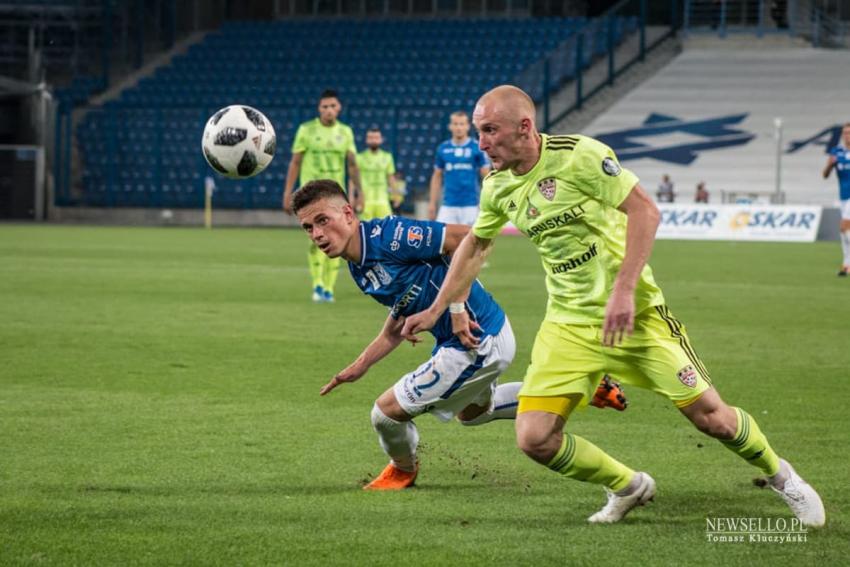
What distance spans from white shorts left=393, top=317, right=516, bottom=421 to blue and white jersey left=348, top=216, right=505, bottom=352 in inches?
2.6

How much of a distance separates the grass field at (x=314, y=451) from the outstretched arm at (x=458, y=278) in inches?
33.9

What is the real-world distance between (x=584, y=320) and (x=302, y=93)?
133ft

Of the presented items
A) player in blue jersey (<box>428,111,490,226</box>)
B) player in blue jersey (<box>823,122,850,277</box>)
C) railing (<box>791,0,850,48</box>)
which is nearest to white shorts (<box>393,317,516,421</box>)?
player in blue jersey (<box>428,111,490,226</box>)

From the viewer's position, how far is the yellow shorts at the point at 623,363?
18.4 feet

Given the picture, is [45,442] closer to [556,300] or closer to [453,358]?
[453,358]

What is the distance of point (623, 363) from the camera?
5.73m

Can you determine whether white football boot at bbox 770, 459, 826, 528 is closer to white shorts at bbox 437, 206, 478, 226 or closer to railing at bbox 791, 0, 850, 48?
white shorts at bbox 437, 206, 478, 226

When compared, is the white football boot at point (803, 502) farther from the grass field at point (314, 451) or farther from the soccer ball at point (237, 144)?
the soccer ball at point (237, 144)

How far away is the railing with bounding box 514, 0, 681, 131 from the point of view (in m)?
42.6

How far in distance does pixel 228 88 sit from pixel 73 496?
135 ft

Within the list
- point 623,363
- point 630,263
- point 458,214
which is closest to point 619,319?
point 630,263

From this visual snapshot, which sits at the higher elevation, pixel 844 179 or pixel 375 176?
pixel 844 179

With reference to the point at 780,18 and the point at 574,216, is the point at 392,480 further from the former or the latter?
the point at 780,18

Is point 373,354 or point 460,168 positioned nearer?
point 373,354
